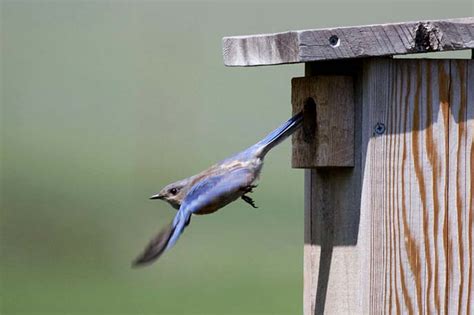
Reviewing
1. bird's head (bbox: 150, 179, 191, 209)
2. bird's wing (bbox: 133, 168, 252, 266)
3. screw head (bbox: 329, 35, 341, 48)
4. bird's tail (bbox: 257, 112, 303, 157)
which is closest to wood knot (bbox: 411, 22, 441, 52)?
screw head (bbox: 329, 35, 341, 48)

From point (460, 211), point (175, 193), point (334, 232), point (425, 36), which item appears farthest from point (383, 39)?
point (175, 193)

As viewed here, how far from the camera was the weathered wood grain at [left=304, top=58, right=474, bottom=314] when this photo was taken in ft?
11.7

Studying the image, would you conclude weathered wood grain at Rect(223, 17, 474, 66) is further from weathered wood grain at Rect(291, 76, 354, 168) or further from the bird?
the bird

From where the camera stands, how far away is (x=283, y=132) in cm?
378

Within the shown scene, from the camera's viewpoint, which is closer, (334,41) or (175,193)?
(334,41)

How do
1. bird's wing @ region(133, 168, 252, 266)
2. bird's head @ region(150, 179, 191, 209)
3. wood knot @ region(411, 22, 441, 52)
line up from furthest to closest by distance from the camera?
bird's head @ region(150, 179, 191, 209) → bird's wing @ region(133, 168, 252, 266) → wood knot @ region(411, 22, 441, 52)

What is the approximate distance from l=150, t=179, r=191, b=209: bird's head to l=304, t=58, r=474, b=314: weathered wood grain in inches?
28.9

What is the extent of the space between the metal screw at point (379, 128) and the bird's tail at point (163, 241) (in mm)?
651

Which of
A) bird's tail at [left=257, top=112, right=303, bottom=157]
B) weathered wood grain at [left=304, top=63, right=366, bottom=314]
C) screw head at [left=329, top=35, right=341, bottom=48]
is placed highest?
screw head at [left=329, top=35, right=341, bottom=48]

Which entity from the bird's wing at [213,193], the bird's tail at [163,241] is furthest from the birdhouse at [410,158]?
the bird's tail at [163,241]

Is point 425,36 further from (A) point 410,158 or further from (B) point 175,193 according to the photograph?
(B) point 175,193

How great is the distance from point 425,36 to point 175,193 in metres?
1.10

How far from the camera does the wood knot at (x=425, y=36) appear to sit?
138 inches

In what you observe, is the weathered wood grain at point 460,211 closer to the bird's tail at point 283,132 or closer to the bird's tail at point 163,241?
the bird's tail at point 283,132
